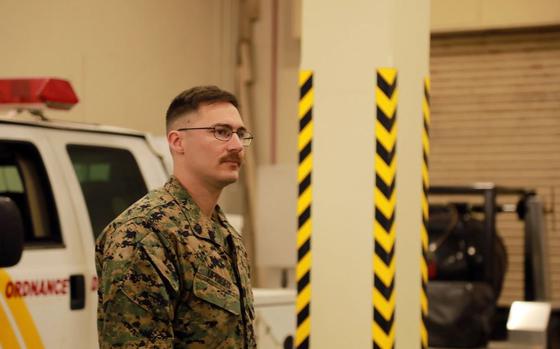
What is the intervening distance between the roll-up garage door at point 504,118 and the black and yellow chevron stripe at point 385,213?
6252 millimetres

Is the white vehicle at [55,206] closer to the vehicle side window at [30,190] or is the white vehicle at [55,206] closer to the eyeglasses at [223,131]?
the vehicle side window at [30,190]

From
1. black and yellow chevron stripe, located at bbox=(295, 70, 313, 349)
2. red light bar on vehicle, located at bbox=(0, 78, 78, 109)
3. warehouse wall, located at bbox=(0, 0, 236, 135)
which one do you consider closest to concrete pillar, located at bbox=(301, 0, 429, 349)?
black and yellow chevron stripe, located at bbox=(295, 70, 313, 349)

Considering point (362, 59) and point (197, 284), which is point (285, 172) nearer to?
point (362, 59)

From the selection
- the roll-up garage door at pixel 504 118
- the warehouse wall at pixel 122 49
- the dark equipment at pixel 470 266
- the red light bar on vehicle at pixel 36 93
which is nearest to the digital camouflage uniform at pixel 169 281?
the red light bar on vehicle at pixel 36 93

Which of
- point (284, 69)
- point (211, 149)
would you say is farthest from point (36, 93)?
point (284, 69)

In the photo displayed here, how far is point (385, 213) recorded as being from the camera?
588 centimetres

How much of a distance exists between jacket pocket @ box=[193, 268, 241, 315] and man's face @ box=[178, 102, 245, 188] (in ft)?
0.90

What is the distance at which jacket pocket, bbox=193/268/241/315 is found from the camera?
9.77 ft

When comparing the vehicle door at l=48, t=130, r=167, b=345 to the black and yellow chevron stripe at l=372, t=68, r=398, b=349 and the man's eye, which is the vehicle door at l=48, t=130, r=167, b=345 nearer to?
the black and yellow chevron stripe at l=372, t=68, r=398, b=349

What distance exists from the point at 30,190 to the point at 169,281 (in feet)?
Answer: 7.80

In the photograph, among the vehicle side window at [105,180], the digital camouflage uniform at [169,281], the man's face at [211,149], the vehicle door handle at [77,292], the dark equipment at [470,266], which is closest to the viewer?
the digital camouflage uniform at [169,281]

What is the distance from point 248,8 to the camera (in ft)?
43.2

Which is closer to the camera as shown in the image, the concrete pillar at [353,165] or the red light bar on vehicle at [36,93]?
the red light bar on vehicle at [36,93]

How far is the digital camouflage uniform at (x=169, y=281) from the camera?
2.87 metres
